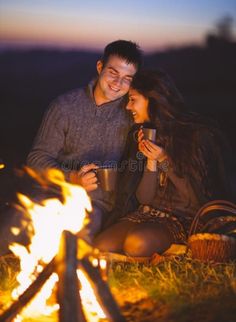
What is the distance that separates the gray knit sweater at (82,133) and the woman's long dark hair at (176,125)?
14.5 inches

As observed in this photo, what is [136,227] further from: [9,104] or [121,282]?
[9,104]

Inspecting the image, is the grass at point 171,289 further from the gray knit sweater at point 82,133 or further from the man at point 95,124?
the gray knit sweater at point 82,133

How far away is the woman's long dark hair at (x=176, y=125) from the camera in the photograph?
4.59 meters

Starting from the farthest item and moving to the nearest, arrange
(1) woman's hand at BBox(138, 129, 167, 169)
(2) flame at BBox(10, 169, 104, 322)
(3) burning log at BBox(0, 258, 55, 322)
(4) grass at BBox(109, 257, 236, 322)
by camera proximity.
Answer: (1) woman's hand at BBox(138, 129, 167, 169), (2) flame at BBox(10, 169, 104, 322), (4) grass at BBox(109, 257, 236, 322), (3) burning log at BBox(0, 258, 55, 322)

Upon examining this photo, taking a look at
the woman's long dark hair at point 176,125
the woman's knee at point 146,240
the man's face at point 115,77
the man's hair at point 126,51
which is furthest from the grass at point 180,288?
the man's hair at point 126,51

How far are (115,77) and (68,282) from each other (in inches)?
78.5

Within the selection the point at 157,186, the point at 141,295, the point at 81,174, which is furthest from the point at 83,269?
the point at 157,186

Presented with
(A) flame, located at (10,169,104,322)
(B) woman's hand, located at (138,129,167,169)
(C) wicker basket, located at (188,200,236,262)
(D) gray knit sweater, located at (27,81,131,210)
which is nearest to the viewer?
(A) flame, located at (10,169,104,322)

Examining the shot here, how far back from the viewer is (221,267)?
4148 millimetres

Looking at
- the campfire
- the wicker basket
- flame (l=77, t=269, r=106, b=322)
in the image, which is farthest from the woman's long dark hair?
flame (l=77, t=269, r=106, b=322)

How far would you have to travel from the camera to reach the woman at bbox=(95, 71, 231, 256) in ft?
14.9

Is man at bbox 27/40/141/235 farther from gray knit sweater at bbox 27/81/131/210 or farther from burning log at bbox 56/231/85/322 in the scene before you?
burning log at bbox 56/231/85/322

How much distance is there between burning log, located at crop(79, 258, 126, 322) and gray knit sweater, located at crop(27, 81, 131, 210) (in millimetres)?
1545

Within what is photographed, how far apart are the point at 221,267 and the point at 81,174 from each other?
47.8 inches
